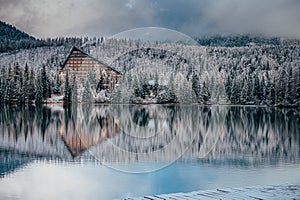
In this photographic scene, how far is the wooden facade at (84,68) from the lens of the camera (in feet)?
154

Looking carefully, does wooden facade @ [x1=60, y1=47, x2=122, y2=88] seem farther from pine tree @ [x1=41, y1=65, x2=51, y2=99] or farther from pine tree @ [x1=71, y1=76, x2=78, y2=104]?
pine tree @ [x1=41, y1=65, x2=51, y2=99]

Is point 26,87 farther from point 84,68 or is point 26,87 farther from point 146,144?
point 146,144

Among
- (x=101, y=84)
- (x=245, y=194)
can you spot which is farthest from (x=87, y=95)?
(x=245, y=194)

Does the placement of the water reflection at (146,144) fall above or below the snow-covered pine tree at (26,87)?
below

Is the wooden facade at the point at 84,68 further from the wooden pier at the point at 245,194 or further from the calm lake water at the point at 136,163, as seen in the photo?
the wooden pier at the point at 245,194

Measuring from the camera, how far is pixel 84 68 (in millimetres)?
63094

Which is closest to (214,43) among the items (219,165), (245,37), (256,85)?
(245,37)

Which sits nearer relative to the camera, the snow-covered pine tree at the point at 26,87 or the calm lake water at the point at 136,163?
the calm lake water at the point at 136,163

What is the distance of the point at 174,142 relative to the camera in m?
15.6

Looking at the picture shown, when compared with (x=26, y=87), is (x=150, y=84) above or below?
below

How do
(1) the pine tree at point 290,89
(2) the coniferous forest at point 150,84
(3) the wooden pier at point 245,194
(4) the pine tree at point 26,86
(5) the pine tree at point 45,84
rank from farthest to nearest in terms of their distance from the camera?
(5) the pine tree at point 45,84
(4) the pine tree at point 26,86
(1) the pine tree at point 290,89
(2) the coniferous forest at point 150,84
(3) the wooden pier at point 245,194

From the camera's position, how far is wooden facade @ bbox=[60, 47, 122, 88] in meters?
46.8

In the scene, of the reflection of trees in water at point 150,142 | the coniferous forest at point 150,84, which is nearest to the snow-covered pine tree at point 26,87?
the coniferous forest at point 150,84

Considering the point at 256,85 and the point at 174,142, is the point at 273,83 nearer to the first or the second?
the point at 256,85
